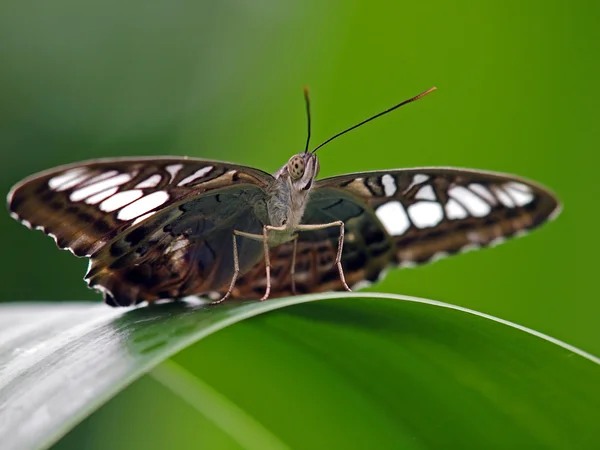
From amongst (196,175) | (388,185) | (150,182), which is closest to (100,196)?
(150,182)

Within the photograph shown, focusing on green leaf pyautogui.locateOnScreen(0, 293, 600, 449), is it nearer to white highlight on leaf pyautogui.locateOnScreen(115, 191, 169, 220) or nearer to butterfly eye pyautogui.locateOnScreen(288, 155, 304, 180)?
white highlight on leaf pyautogui.locateOnScreen(115, 191, 169, 220)

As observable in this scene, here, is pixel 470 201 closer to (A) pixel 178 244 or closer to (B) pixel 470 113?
(B) pixel 470 113

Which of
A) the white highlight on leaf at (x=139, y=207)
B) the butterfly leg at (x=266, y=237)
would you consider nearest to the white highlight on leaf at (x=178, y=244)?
the butterfly leg at (x=266, y=237)

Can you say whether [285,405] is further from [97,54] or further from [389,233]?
[97,54]

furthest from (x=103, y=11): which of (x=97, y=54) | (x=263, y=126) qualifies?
(x=263, y=126)

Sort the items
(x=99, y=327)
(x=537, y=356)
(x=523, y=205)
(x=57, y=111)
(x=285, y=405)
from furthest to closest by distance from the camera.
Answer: (x=57, y=111) → (x=523, y=205) → (x=285, y=405) → (x=99, y=327) → (x=537, y=356)

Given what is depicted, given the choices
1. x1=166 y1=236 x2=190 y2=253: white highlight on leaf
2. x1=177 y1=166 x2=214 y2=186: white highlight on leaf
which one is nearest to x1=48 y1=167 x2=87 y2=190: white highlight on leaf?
x1=177 y1=166 x2=214 y2=186: white highlight on leaf
